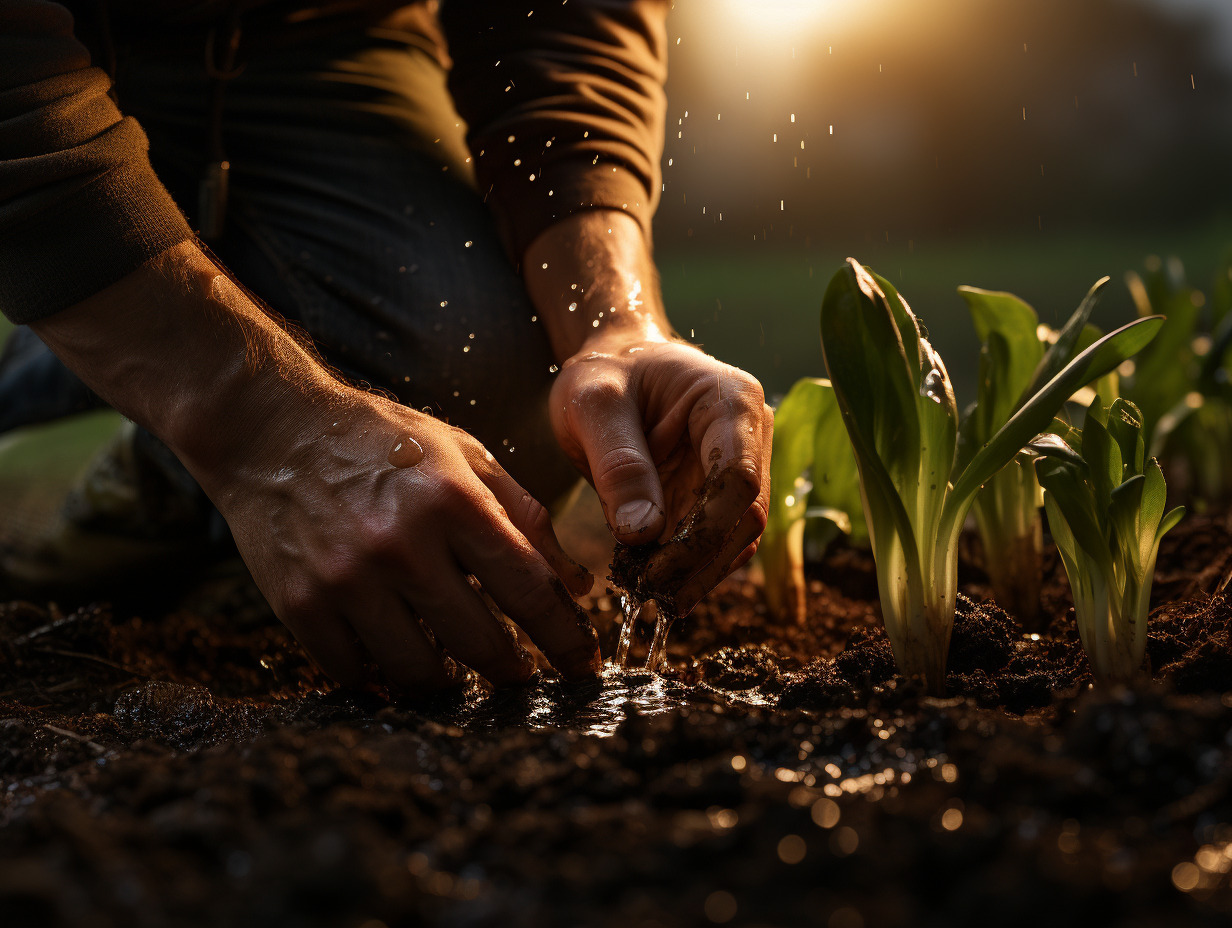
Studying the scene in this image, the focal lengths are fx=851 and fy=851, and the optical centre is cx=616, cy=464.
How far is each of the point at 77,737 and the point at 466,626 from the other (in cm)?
44

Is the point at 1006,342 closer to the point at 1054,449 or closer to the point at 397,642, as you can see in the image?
the point at 1054,449

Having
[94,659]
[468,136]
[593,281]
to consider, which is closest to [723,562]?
[593,281]

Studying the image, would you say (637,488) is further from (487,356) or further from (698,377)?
(487,356)

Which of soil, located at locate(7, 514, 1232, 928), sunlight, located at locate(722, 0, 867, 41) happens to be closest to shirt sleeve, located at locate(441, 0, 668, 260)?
sunlight, located at locate(722, 0, 867, 41)

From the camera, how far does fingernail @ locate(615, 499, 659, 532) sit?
107 cm

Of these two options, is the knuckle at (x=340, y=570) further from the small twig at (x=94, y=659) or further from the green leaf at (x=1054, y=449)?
the green leaf at (x=1054, y=449)

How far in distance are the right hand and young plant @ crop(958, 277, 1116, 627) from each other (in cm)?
65

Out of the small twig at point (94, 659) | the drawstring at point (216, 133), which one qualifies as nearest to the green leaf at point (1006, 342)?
the drawstring at point (216, 133)

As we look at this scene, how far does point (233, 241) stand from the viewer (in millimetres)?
1707

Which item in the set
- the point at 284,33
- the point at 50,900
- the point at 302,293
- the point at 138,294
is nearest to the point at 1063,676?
the point at 50,900

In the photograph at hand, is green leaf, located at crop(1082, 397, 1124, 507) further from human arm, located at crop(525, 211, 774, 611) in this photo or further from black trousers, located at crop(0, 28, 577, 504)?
black trousers, located at crop(0, 28, 577, 504)

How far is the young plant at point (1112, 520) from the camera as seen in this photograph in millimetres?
1000

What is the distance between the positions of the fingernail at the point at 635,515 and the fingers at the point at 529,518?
0.10 metres

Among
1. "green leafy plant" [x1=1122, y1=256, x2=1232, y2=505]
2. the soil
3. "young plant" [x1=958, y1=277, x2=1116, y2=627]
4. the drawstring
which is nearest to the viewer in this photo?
the soil
